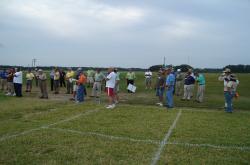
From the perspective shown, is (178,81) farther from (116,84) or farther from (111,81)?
(111,81)

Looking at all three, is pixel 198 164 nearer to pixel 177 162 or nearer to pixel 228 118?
pixel 177 162

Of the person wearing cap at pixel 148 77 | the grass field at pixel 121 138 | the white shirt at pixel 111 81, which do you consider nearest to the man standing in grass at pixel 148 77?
the person wearing cap at pixel 148 77

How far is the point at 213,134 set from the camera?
893 cm

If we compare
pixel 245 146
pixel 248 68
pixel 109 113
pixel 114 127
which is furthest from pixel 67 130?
pixel 248 68

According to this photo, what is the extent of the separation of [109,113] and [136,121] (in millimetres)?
1974

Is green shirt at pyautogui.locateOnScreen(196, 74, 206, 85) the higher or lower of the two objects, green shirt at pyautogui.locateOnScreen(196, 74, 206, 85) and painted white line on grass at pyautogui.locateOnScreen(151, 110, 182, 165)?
the higher

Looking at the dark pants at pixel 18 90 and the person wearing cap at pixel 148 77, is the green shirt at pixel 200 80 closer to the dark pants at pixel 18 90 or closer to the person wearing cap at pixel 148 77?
the person wearing cap at pixel 148 77

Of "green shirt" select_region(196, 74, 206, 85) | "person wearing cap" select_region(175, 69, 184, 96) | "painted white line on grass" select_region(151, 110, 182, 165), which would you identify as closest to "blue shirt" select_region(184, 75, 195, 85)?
"green shirt" select_region(196, 74, 206, 85)

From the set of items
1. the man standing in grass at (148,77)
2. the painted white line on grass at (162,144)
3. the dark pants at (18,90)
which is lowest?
the painted white line on grass at (162,144)

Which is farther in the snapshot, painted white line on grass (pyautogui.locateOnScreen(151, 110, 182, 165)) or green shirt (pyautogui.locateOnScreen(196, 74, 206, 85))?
green shirt (pyautogui.locateOnScreen(196, 74, 206, 85))

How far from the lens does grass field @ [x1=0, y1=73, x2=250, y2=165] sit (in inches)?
248

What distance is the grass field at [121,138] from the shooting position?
6.29 metres

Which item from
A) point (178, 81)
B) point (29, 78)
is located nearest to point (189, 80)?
point (178, 81)

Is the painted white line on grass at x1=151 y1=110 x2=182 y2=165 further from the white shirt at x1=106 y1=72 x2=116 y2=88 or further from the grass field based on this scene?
the white shirt at x1=106 y1=72 x2=116 y2=88
